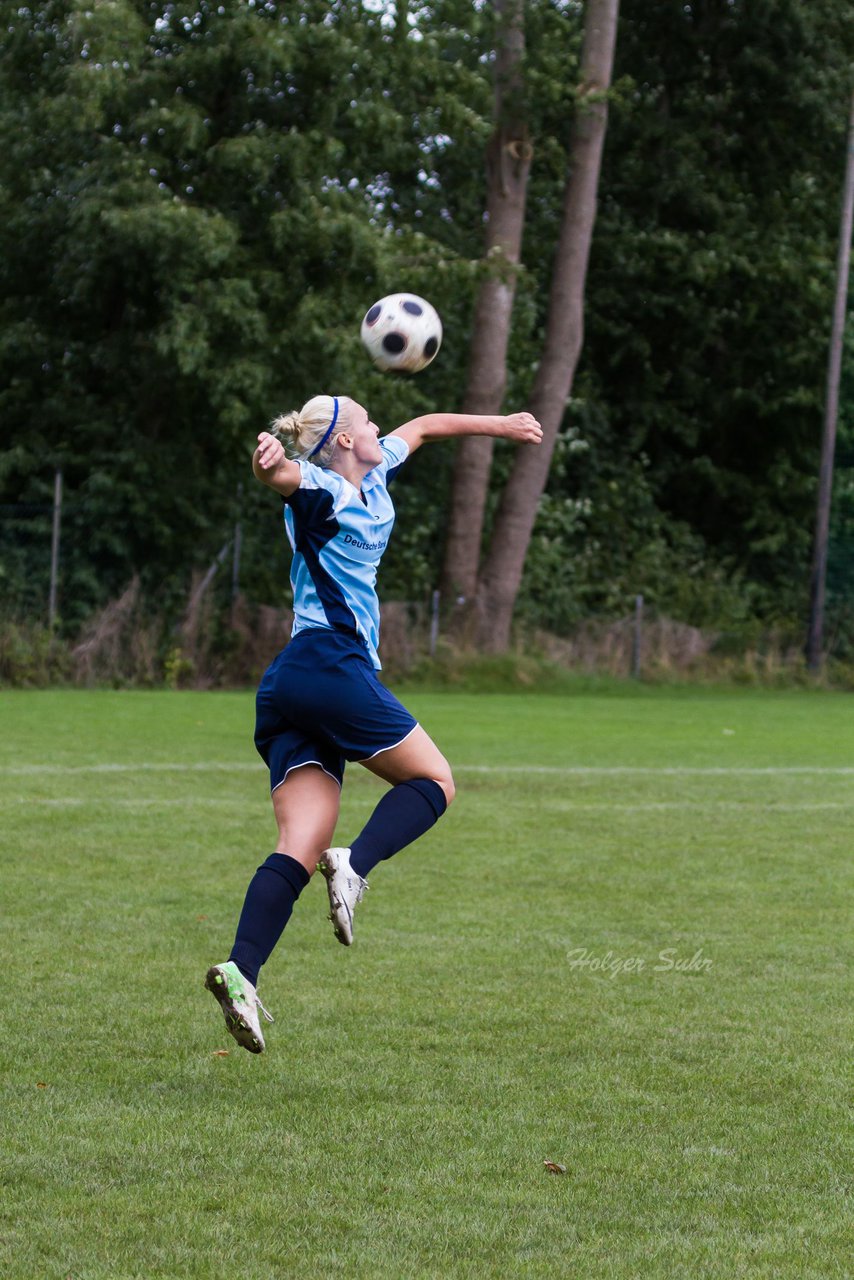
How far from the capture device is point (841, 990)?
20.0ft

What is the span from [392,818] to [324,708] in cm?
42

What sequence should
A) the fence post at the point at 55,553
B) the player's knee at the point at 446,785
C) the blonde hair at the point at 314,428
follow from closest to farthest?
the blonde hair at the point at 314,428 → the player's knee at the point at 446,785 → the fence post at the point at 55,553

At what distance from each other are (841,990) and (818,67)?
96.4 feet

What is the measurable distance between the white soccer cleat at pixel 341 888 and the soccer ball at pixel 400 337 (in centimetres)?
208

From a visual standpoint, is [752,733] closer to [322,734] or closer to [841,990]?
[841,990]

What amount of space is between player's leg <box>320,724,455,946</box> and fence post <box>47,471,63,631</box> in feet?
56.8

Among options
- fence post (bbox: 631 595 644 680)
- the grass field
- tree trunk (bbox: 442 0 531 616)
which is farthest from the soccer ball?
fence post (bbox: 631 595 644 680)

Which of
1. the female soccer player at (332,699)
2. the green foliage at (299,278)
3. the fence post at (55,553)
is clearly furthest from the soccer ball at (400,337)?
the fence post at (55,553)

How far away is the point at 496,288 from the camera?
25.3 meters

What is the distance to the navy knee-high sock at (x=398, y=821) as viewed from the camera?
5.05 metres

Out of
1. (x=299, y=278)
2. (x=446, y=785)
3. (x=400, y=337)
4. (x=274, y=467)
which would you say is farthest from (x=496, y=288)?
(x=274, y=467)

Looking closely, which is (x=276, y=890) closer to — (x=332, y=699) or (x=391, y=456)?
(x=332, y=699)

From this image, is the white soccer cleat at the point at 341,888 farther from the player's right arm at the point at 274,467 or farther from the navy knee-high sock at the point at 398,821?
the player's right arm at the point at 274,467

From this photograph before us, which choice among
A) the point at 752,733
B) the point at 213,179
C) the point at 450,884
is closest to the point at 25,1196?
the point at 450,884
